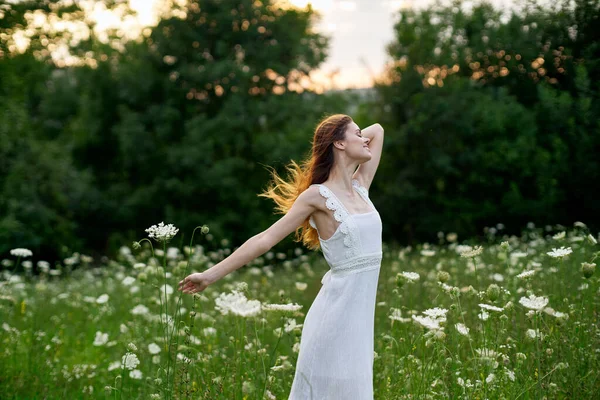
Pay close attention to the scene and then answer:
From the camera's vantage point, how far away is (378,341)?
482 cm

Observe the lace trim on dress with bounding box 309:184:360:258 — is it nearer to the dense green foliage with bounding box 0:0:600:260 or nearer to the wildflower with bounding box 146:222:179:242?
the wildflower with bounding box 146:222:179:242

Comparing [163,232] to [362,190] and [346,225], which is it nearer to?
[346,225]

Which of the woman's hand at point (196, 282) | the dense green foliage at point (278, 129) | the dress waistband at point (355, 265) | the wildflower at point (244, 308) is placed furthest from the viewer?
the dense green foliage at point (278, 129)

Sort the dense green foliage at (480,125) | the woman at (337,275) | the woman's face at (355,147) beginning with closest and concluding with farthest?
the woman at (337,275), the woman's face at (355,147), the dense green foliage at (480,125)

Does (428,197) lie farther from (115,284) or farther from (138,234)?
(115,284)

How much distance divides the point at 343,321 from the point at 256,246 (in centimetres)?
53

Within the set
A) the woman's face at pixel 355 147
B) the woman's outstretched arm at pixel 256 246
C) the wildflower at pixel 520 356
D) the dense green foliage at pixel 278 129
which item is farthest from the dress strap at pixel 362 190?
the dense green foliage at pixel 278 129

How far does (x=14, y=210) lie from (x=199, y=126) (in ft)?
19.7

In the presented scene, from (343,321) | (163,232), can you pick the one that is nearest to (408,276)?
(343,321)

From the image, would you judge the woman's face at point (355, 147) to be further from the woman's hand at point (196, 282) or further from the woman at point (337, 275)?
the woman's hand at point (196, 282)

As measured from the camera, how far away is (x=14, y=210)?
18859 millimetres

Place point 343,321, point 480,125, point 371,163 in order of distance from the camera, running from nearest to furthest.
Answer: point 343,321 < point 371,163 < point 480,125

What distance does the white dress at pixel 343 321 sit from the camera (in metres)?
3.00

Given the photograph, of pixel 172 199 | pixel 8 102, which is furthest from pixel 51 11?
pixel 172 199
